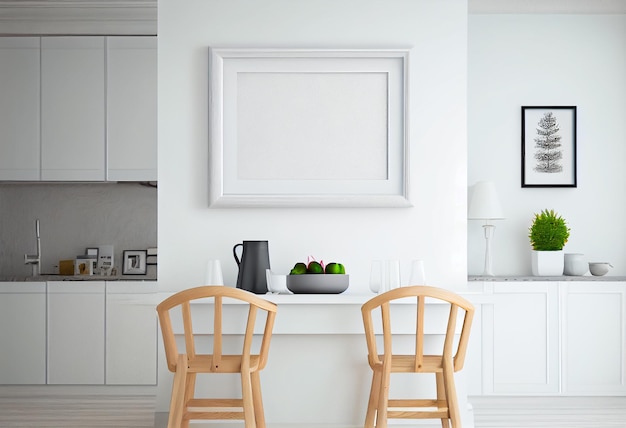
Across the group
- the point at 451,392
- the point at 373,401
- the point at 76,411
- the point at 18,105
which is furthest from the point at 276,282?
the point at 18,105

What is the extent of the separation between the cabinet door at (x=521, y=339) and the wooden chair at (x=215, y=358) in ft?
6.73

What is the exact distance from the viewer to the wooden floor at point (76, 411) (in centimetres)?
450

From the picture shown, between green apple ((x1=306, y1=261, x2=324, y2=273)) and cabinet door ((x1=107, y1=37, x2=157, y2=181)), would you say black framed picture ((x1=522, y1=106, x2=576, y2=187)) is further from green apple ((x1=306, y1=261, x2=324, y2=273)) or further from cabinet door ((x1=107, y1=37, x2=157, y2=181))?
cabinet door ((x1=107, y1=37, x2=157, y2=181))

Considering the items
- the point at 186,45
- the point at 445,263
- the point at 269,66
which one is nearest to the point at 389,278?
the point at 445,263

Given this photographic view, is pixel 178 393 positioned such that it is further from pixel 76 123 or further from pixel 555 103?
pixel 555 103

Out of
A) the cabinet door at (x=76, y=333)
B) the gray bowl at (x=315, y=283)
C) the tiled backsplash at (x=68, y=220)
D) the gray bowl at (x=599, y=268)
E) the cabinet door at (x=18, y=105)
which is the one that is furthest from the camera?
the tiled backsplash at (x=68, y=220)

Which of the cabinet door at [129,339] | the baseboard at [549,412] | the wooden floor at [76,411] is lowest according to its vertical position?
→ the wooden floor at [76,411]

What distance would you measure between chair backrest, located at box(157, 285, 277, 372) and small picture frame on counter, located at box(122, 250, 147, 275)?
8.72ft

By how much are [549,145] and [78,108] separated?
135 inches

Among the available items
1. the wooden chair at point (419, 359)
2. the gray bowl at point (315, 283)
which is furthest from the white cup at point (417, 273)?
the gray bowl at point (315, 283)

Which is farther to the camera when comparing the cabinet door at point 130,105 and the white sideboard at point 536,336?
the cabinet door at point 130,105

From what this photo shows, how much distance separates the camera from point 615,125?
18.0 ft

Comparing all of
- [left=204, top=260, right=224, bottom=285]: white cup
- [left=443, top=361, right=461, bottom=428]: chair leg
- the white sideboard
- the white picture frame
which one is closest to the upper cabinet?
the white picture frame

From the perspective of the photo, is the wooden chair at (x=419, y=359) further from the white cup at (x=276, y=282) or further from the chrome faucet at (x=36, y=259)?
the chrome faucet at (x=36, y=259)
